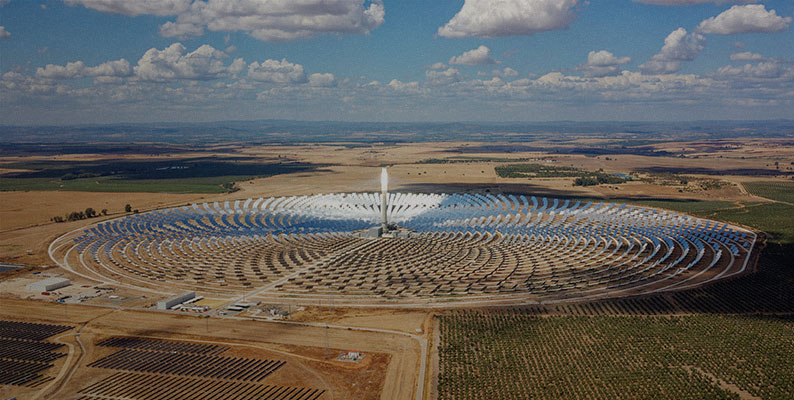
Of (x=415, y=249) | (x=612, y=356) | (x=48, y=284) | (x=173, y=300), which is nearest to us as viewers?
(x=612, y=356)

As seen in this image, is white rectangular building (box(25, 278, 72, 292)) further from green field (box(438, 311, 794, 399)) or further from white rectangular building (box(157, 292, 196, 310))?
green field (box(438, 311, 794, 399))

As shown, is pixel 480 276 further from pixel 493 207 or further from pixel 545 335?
pixel 493 207

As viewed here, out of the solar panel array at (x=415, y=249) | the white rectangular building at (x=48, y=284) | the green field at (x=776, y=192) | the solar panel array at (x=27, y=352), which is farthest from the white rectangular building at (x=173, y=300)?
the green field at (x=776, y=192)

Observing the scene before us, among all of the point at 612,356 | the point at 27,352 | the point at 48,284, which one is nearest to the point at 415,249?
the point at 612,356

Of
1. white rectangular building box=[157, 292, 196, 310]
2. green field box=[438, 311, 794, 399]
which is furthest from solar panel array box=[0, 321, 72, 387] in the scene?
green field box=[438, 311, 794, 399]

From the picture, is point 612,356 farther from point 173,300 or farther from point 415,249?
point 173,300

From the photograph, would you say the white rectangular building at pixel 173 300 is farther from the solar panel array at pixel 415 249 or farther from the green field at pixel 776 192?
the green field at pixel 776 192
